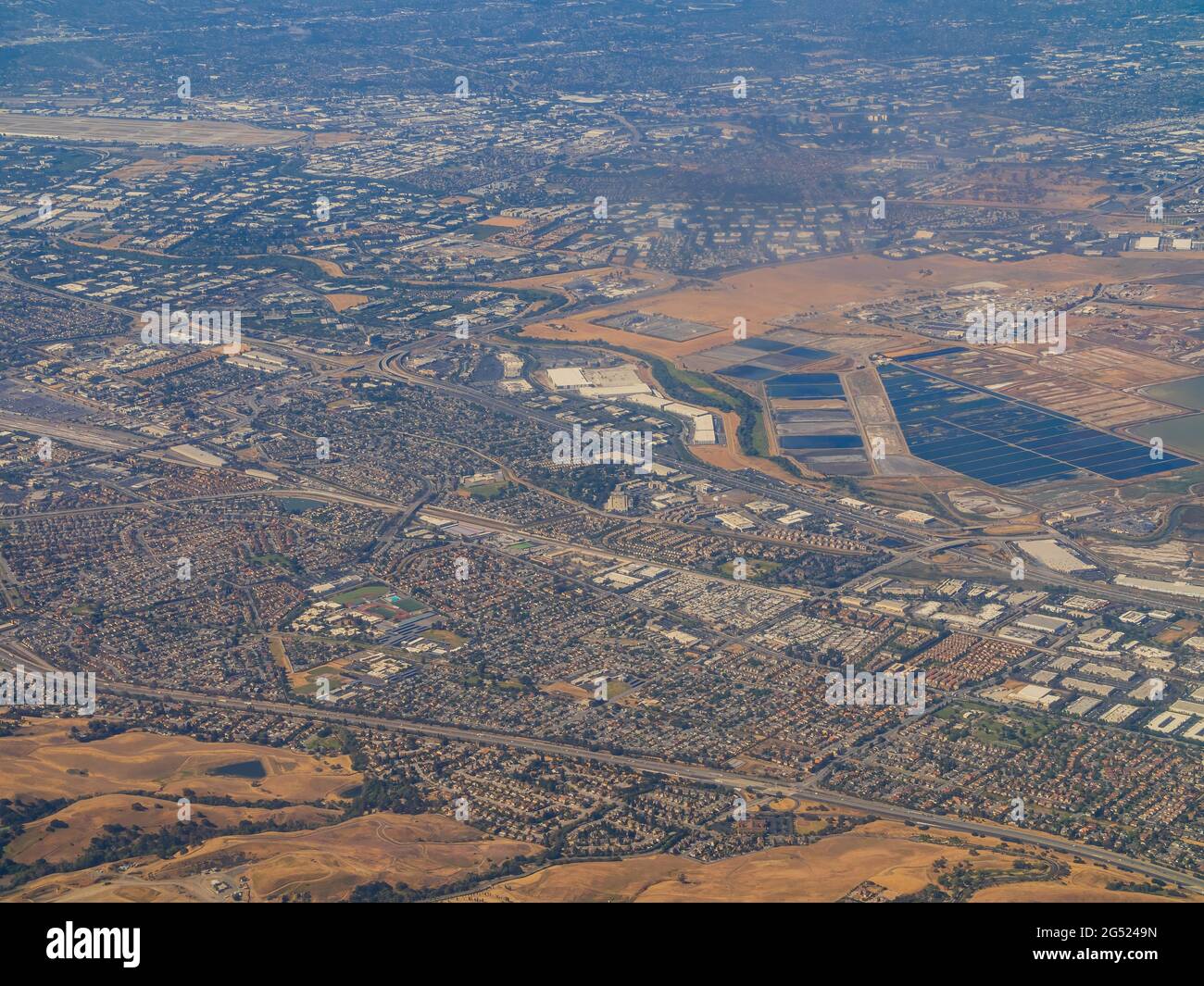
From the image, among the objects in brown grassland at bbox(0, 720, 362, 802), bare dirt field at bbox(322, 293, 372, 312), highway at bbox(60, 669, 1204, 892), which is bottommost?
brown grassland at bbox(0, 720, 362, 802)

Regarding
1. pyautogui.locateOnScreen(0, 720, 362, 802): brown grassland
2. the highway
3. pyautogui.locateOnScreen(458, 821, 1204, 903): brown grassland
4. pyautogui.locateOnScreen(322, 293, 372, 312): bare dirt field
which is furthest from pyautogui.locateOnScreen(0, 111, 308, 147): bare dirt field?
pyautogui.locateOnScreen(458, 821, 1204, 903): brown grassland

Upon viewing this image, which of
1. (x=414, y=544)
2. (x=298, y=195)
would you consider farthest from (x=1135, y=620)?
(x=298, y=195)

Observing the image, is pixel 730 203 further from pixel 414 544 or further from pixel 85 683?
pixel 85 683

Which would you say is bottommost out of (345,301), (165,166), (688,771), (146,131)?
(688,771)

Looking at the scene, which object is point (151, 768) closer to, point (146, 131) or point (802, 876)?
point (802, 876)

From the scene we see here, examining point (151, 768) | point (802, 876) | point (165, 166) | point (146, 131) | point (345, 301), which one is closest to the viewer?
point (802, 876)

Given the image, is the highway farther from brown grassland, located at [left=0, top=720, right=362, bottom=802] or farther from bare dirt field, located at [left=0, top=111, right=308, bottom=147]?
bare dirt field, located at [left=0, top=111, right=308, bottom=147]

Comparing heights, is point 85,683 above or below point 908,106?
below

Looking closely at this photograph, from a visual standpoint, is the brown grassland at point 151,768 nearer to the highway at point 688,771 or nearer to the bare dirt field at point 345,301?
the highway at point 688,771

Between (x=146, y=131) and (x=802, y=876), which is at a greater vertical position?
(x=146, y=131)

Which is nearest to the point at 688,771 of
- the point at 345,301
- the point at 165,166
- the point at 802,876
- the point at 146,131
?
→ the point at 802,876

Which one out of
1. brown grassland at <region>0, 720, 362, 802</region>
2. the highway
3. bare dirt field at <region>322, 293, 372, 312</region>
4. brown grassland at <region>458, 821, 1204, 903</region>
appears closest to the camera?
brown grassland at <region>458, 821, 1204, 903</region>
